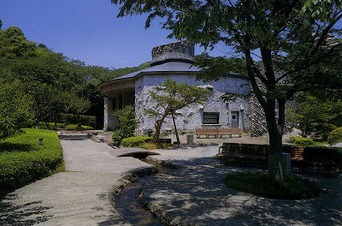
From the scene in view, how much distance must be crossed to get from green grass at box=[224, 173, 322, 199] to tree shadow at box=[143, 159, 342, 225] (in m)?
0.23

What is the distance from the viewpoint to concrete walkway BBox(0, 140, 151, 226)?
5039 millimetres

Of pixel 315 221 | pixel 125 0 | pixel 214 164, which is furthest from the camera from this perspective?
pixel 214 164

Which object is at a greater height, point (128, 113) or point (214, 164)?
point (128, 113)

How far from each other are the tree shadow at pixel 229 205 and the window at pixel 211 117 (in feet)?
51.3

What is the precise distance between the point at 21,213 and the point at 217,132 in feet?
61.0

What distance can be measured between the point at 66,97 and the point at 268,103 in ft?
73.4

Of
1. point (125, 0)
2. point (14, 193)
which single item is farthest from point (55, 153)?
point (125, 0)

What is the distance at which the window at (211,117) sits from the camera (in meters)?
24.4

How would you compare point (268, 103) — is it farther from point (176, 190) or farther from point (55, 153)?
point (55, 153)

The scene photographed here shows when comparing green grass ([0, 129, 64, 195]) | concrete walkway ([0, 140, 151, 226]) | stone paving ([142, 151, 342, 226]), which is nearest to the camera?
concrete walkway ([0, 140, 151, 226])

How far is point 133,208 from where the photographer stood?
6695mm

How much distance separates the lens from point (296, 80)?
7.48 meters

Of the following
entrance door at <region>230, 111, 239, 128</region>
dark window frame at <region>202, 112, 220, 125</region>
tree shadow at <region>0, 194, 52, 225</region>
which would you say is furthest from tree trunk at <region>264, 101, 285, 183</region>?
entrance door at <region>230, 111, 239, 128</region>

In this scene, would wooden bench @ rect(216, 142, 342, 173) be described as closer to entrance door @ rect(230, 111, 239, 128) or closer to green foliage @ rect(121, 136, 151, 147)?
green foliage @ rect(121, 136, 151, 147)
